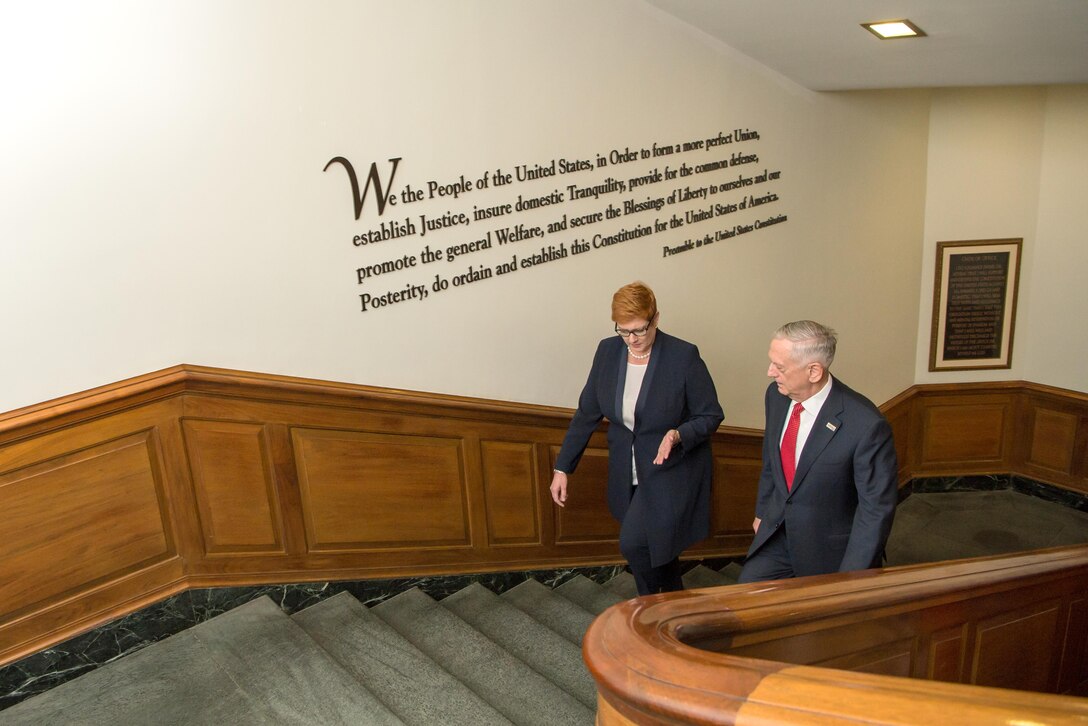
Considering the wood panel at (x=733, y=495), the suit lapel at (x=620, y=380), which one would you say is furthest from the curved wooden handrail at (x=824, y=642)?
the wood panel at (x=733, y=495)

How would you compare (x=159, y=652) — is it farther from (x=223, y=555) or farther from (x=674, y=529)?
(x=674, y=529)

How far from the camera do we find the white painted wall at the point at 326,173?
3400mm

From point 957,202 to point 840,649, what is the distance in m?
5.79

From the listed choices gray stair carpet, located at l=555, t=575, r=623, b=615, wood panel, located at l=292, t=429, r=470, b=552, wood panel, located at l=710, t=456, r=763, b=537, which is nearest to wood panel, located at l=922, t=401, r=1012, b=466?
wood panel, located at l=710, t=456, r=763, b=537

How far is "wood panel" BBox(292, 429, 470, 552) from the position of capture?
4.26 meters

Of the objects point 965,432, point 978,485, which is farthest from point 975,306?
point 978,485

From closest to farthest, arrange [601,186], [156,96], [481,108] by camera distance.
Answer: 1. [156,96]
2. [481,108]
3. [601,186]

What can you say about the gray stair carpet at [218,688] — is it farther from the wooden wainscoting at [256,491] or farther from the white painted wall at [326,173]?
the white painted wall at [326,173]

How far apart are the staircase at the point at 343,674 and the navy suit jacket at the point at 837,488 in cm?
110

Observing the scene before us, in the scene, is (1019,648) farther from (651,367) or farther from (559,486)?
(559,486)

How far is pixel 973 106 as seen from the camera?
22.8ft

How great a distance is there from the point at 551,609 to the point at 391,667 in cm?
124

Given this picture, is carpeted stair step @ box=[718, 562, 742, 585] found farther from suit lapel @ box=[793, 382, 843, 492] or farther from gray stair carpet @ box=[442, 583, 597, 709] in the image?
suit lapel @ box=[793, 382, 843, 492]

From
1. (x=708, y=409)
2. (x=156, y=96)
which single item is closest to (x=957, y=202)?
(x=708, y=409)
